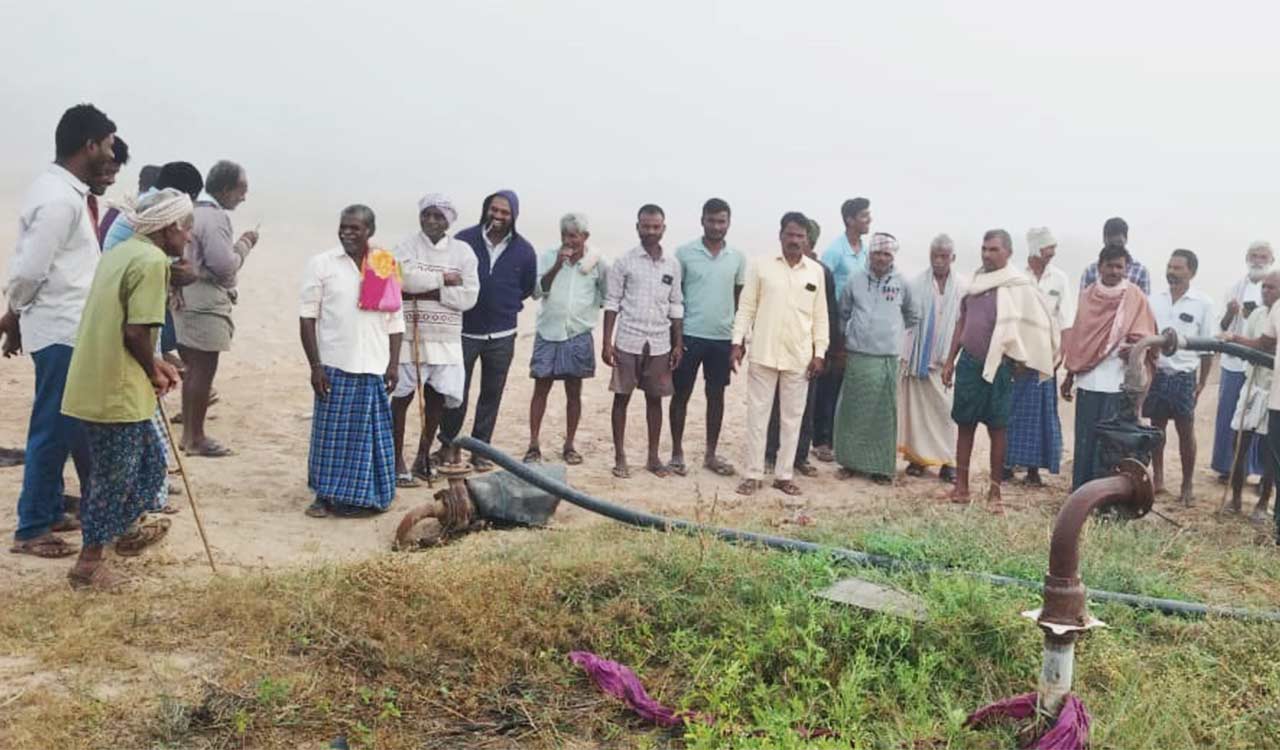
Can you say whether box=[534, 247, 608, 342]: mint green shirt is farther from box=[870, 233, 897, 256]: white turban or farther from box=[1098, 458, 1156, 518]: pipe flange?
box=[1098, 458, 1156, 518]: pipe flange

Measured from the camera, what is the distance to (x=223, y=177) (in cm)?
688

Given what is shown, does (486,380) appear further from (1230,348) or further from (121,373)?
(1230,348)

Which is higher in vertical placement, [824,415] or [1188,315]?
[1188,315]

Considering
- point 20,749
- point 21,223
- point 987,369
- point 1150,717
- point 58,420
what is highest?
point 21,223

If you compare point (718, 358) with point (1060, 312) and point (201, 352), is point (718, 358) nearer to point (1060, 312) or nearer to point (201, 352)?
point (1060, 312)

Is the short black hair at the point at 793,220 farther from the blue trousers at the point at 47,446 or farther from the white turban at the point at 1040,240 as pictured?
the blue trousers at the point at 47,446

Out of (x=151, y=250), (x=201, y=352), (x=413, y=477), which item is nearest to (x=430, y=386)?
(x=413, y=477)

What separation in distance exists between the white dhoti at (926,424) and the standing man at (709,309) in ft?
5.12

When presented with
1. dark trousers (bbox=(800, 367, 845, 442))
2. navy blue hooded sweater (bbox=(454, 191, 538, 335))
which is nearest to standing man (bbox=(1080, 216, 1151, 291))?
dark trousers (bbox=(800, 367, 845, 442))

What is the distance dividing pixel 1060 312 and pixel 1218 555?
2.83 m

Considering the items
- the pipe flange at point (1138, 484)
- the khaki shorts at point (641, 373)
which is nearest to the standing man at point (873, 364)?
the khaki shorts at point (641, 373)

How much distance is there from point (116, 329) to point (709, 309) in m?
4.30

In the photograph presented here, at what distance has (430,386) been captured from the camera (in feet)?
23.0

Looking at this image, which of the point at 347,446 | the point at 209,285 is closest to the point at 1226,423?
the point at 347,446
